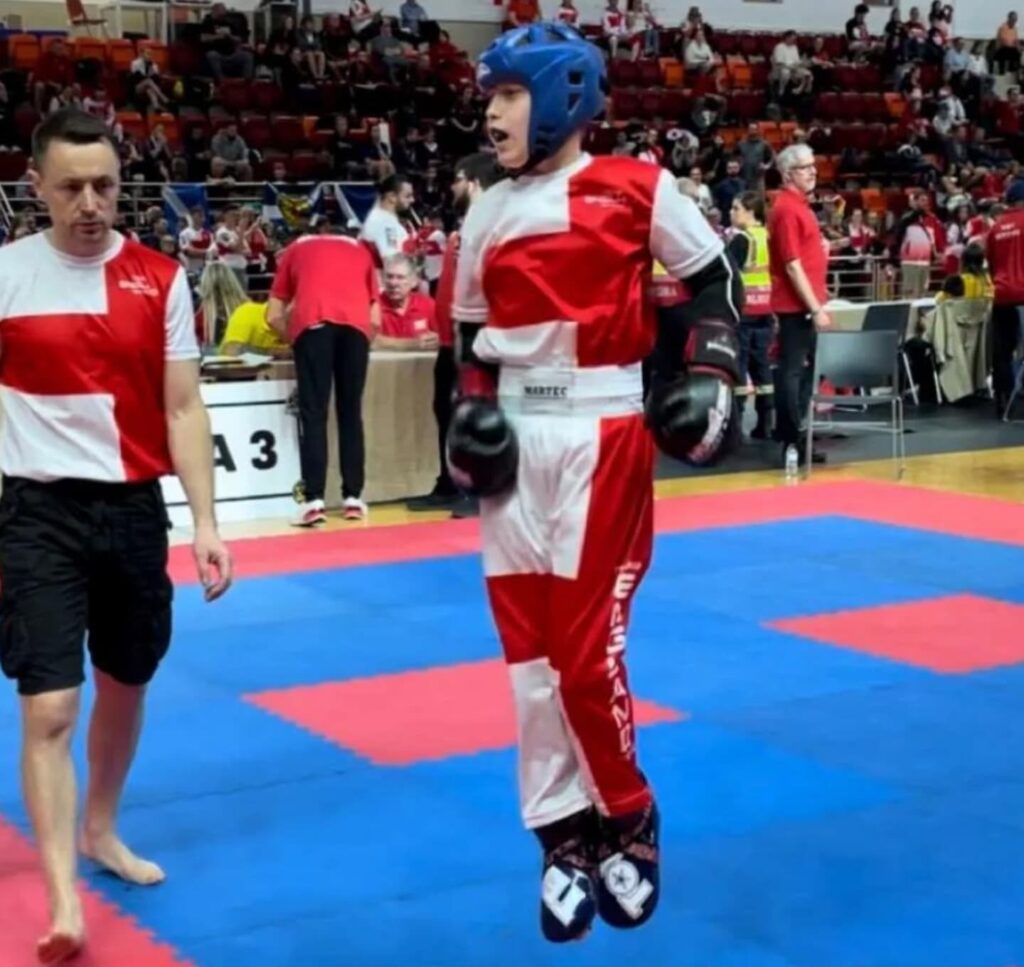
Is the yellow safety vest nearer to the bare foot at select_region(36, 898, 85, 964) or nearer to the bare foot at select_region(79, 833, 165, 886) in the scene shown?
the bare foot at select_region(79, 833, 165, 886)

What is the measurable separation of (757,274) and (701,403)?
25.1 feet

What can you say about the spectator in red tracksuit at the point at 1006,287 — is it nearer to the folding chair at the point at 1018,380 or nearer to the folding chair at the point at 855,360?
the folding chair at the point at 1018,380

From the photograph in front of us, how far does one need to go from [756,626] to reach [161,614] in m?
3.37

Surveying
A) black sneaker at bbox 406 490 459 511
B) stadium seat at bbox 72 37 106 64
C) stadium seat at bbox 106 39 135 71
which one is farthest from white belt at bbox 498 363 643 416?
stadium seat at bbox 106 39 135 71

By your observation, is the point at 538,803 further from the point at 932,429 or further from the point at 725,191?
the point at 725,191

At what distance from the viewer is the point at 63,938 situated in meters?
3.42

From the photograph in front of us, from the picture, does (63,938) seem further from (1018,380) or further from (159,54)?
(159,54)

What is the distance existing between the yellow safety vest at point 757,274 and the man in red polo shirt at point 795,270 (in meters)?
0.46

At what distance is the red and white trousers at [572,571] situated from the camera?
3170mm

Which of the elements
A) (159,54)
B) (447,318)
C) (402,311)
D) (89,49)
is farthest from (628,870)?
(159,54)

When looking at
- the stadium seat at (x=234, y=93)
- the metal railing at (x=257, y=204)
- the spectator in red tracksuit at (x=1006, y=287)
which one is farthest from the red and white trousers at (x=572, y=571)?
the stadium seat at (x=234, y=93)

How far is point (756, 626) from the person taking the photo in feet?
21.5

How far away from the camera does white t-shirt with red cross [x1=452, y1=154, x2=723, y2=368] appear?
10.4 ft

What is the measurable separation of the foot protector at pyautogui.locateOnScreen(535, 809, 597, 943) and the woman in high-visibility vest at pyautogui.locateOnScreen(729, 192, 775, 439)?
7.40 meters
